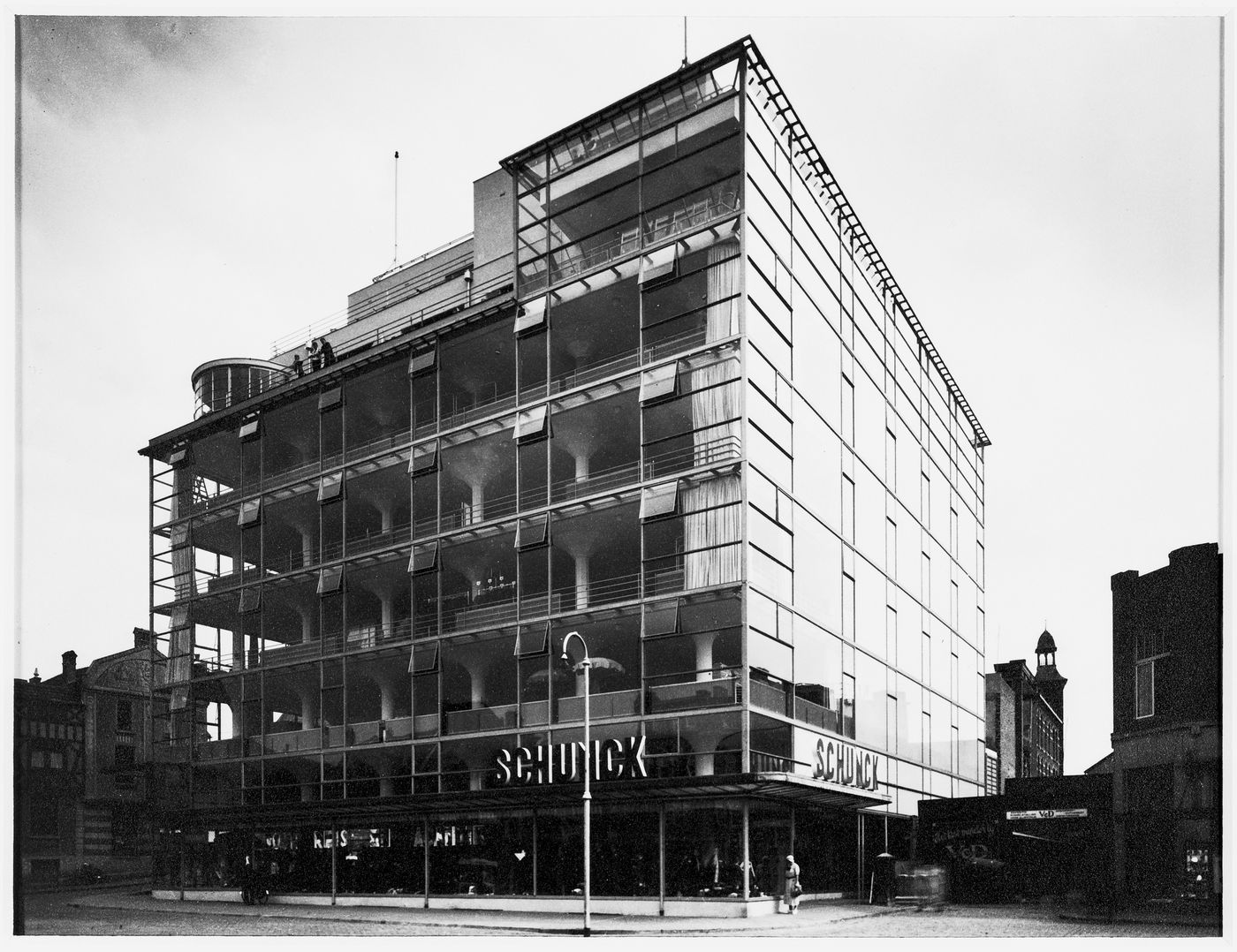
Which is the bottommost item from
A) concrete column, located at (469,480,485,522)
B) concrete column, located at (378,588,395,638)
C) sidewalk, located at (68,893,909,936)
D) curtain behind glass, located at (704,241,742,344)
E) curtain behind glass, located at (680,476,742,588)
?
sidewalk, located at (68,893,909,936)

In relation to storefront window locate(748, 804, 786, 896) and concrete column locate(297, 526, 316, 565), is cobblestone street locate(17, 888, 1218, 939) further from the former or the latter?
concrete column locate(297, 526, 316, 565)

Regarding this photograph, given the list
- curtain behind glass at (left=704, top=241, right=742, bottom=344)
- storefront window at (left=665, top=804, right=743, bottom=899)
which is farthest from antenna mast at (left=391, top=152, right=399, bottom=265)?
storefront window at (left=665, top=804, right=743, bottom=899)

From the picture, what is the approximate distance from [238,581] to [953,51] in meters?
39.8

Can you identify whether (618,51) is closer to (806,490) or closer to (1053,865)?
(806,490)

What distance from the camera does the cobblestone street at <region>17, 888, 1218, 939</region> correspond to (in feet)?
105

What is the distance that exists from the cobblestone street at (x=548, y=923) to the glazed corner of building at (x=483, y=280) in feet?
73.9

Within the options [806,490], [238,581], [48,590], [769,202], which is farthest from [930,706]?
[48,590]

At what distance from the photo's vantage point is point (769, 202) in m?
43.7

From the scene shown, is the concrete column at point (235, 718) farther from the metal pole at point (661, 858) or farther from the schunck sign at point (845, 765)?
the schunck sign at point (845, 765)

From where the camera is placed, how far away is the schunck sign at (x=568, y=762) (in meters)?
40.1

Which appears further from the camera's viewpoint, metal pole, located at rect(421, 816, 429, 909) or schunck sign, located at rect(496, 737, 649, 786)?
metal pole, located at rect(421, 816, 429, 909)

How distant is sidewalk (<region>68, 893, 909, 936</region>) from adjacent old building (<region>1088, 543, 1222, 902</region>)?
28.2 ft

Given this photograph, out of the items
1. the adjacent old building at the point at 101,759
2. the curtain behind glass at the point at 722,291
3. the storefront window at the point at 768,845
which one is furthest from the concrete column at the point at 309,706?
the curtain behind glass at the point at 722,291

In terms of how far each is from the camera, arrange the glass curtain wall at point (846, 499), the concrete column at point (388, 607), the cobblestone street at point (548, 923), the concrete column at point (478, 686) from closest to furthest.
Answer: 1. the cobblestone street at point (548, 923)
2. the glass curtain wall at point (846, 499)
3. the concrete column at point (478, 686)
4. the concrete column at point (388, 607)
